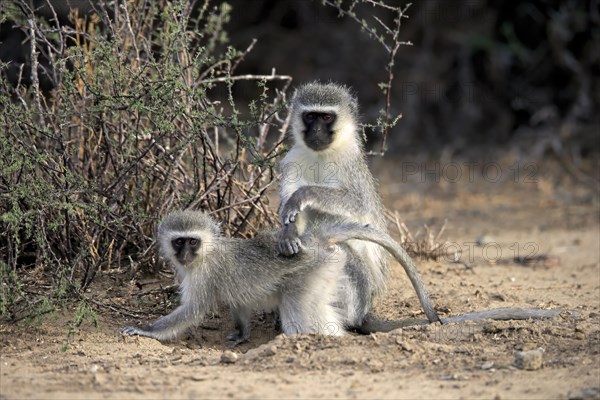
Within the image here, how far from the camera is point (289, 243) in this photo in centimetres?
591

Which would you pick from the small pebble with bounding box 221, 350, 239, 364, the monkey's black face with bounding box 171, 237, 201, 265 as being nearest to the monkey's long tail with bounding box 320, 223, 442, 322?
the monkey's black face with bounding box 171, 237, 201, 265

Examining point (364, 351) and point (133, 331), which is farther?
point (133, 331)

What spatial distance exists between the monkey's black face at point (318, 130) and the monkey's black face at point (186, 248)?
47.9 inches

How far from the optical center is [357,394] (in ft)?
14.6

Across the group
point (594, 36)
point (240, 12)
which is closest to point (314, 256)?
point (594, 36)

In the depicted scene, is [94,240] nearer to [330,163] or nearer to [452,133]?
[330,163]

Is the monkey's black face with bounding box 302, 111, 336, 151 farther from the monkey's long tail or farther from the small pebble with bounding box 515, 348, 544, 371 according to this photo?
the small pebble with bounding box 515, 348, 544, 371

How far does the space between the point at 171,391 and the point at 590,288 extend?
3983mm

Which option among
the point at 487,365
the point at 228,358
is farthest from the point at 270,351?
the point at 487,365

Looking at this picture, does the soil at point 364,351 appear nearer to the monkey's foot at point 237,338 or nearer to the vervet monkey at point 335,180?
the monkey's foot at point 237,338

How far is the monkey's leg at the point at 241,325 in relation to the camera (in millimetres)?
6063

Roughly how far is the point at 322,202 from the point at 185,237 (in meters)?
1.05

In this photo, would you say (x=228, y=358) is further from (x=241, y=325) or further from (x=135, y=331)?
(x=241, y=325)

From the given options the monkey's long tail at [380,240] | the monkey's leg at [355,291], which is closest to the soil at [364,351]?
the monkey's leg at [355,291]
